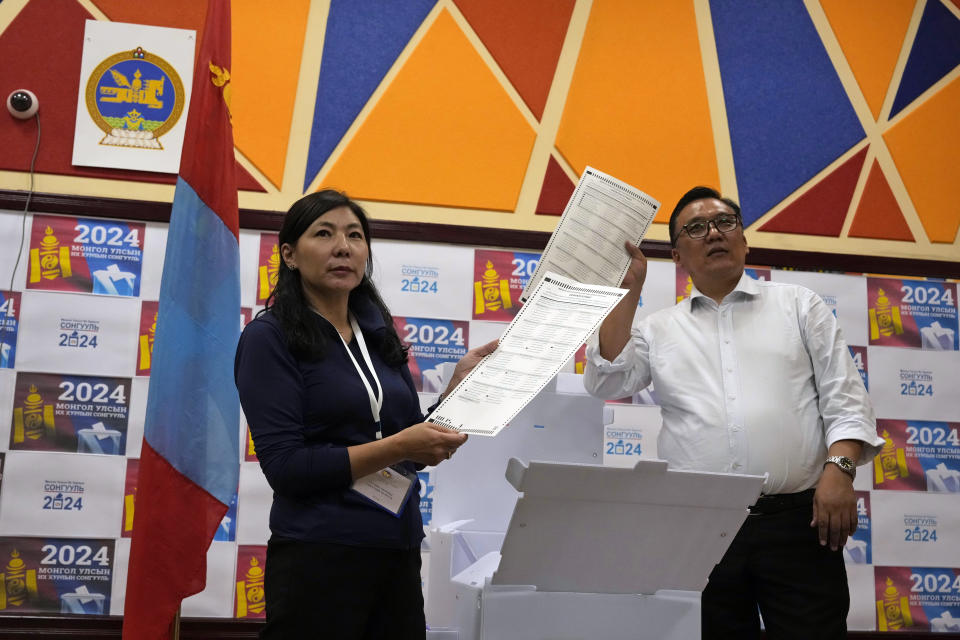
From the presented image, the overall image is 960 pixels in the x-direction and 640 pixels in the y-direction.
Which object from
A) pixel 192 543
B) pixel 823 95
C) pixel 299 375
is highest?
pixel 823 95

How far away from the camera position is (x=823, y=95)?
11.8 ft

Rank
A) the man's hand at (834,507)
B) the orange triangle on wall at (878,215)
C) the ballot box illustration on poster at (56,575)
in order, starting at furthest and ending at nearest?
the orange triangle on wall at (878,215) → the ballot box illustration on poster at (56,575) → the man's hand at (834,507)

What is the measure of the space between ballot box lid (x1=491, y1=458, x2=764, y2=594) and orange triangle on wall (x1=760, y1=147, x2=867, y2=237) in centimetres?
218

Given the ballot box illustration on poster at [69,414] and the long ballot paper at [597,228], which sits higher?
the long ballot paper at [597,228]

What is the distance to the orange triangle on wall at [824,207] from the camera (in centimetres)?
351

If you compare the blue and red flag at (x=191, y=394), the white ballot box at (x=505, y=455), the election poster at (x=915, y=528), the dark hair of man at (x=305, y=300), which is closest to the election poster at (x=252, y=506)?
the blue and red flag at (x=191, y=394)

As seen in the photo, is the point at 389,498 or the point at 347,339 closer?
the point at 389,498

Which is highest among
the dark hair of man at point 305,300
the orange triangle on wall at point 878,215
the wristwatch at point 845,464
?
the orange triangle on wall at point 878,215

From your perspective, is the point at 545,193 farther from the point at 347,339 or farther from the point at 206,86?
the point at 347,339

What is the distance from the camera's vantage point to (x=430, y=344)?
3.22 metres

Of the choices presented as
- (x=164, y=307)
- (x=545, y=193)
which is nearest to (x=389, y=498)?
(x=164, y=307)

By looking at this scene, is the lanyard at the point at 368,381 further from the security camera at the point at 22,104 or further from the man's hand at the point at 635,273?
the security camera at the point at 22,104

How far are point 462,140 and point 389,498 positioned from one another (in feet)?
6.75

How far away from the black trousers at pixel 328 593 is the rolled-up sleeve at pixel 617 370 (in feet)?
2.51
